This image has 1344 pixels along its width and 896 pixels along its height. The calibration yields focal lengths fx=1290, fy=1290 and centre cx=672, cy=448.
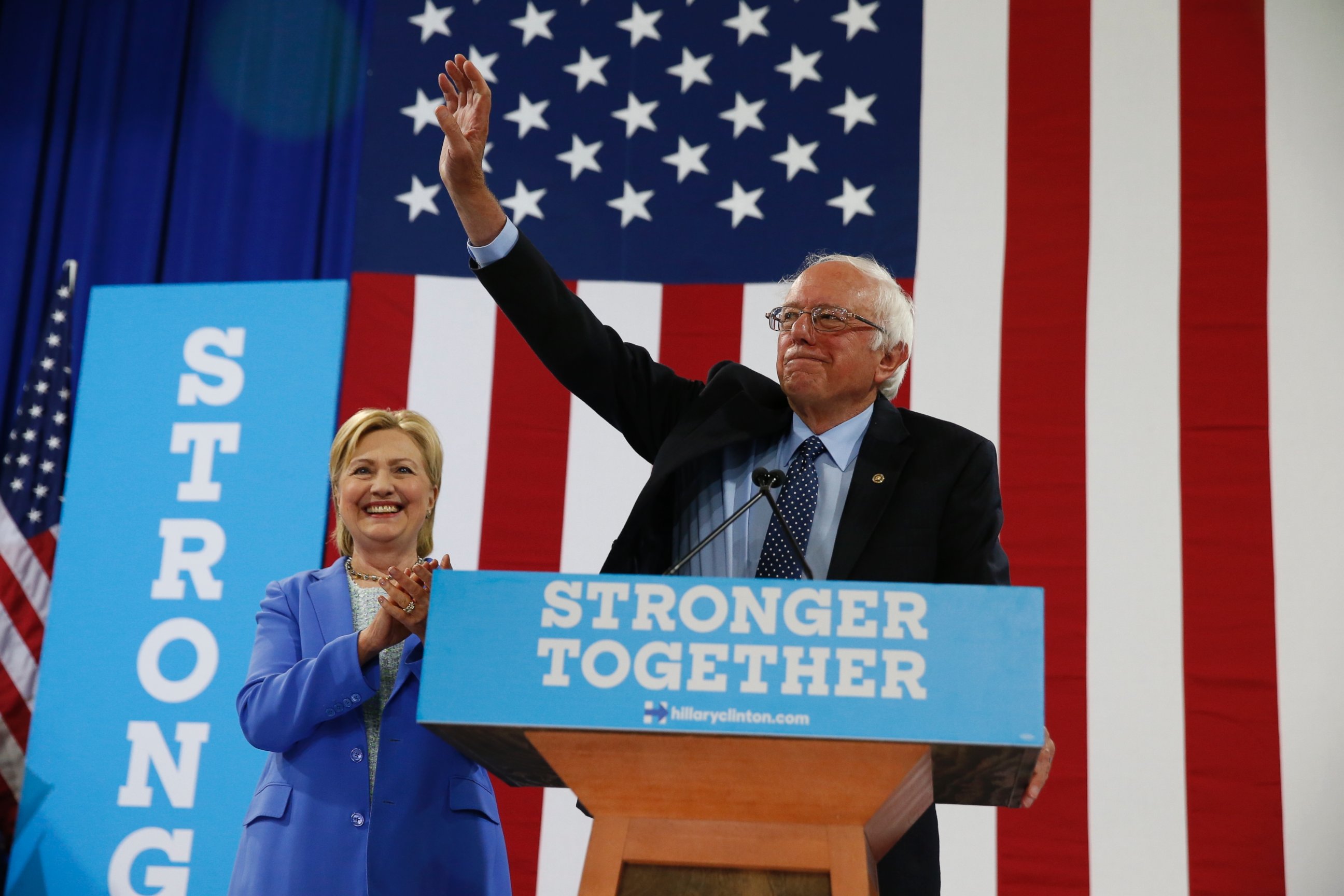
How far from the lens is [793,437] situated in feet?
6.23

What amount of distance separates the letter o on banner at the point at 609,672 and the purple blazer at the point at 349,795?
75 cm

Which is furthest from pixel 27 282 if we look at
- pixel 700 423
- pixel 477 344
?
pixel 700 423

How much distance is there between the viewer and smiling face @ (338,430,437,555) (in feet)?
7.09

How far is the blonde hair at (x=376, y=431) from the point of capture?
225 cm

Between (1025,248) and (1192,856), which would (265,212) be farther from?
(1192,856)

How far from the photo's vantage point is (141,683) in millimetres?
3695

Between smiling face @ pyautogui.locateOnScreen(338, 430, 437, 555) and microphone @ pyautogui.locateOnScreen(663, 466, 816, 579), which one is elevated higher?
smiling face @ pyautogui.locateOnScreen(338, 430, 437, 555)

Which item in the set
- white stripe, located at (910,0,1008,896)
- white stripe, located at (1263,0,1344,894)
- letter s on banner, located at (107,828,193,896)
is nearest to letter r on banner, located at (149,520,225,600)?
letter s on banner, located at (107,828,193,896)

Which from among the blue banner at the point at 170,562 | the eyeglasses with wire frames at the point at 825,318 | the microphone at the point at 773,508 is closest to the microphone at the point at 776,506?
the microphone at the point at 773,508

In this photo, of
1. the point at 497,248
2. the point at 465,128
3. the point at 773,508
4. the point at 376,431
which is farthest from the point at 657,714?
the point at 376,431

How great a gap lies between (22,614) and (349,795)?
2.50 metres

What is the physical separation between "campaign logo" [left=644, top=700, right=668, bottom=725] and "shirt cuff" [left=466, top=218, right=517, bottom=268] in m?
0.81

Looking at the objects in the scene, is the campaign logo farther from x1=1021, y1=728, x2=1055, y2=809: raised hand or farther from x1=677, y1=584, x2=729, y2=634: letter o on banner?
x1=1021, y1=728, x2=1055, y2=809: raised hand

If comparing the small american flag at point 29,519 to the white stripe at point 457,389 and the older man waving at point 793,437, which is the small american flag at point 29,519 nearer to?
the white stripe at point 457,389
